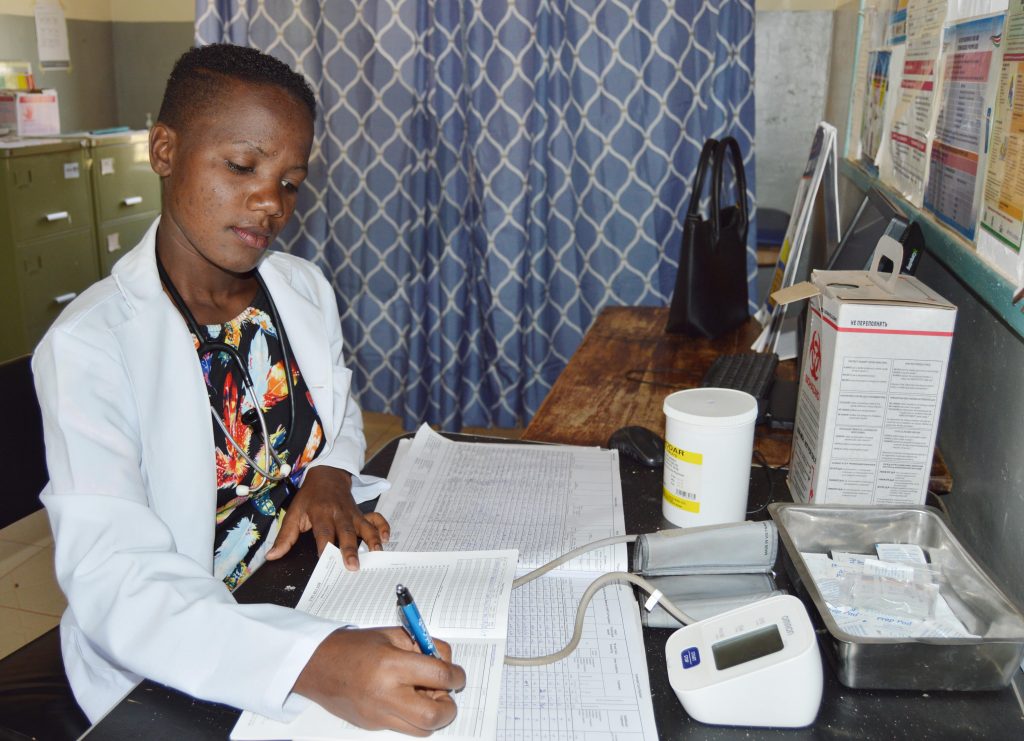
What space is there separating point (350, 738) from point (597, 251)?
7.01 feet

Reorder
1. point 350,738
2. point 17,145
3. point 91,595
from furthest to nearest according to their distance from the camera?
point 17,145
point 91,595
point 350,738

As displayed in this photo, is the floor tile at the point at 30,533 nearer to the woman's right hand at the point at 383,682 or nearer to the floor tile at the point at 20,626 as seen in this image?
the floor tile at the point at 20,626

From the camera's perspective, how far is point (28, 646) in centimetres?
113

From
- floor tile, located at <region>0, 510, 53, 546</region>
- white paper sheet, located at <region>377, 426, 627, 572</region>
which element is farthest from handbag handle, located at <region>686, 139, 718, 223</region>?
floor tile, located at <region>0, 510, 53, 546</region>

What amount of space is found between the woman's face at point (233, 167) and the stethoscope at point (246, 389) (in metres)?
0.07

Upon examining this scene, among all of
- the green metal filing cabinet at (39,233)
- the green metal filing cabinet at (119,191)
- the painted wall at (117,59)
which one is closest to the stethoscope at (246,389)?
the green metal filing cabinet at (39,233)

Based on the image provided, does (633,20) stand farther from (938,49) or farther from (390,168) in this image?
(938,49)

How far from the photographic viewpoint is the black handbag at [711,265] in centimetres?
178

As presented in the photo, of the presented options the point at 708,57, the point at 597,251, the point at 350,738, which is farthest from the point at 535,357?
the point at 350,738

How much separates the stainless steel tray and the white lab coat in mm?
417

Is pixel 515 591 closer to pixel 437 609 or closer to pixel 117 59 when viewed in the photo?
pixel 437 609

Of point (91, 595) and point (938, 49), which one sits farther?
point (938, 49)

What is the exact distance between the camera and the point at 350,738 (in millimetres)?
658

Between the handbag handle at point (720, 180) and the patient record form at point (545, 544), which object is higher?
the handbag handle at point (720, 180)
